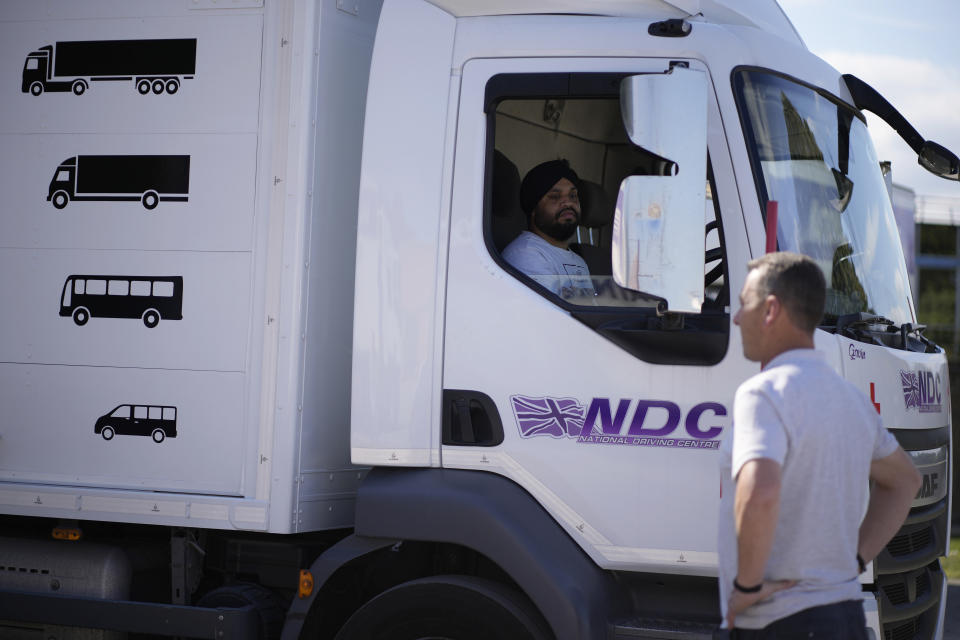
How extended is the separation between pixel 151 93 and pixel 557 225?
1641 mm

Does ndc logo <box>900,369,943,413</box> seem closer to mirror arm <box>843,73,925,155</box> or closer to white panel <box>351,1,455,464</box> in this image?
mirror arm <box>843,73,925,155</box>

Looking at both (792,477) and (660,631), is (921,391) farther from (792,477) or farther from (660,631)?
(792,477)

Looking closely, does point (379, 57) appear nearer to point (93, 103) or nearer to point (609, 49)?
point (609, 49)

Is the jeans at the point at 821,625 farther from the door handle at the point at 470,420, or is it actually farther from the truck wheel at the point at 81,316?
the truck wheel at the point at 81,316

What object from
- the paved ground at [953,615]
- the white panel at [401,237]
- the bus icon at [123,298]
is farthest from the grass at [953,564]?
the bus icon at [123,298]

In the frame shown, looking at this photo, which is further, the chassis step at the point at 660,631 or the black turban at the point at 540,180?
the black turban at the point at 540,180

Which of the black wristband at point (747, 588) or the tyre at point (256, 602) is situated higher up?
the black wristband at point (747, 588)

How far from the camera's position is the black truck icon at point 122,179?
156 inches

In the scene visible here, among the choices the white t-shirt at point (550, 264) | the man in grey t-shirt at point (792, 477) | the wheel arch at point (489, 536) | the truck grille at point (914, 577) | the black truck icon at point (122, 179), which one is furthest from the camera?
the black truck icon at point (122, 179)

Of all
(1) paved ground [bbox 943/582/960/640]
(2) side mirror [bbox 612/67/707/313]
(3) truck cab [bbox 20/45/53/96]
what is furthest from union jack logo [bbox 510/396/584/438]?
(1) paved ground [bbox 943/582/960/640]

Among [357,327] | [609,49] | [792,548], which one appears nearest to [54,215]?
[357,327]

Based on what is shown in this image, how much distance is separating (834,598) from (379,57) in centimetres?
241

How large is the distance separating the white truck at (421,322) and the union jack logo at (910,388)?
0.05 ft

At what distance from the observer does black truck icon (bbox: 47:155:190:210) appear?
3.95 meters
